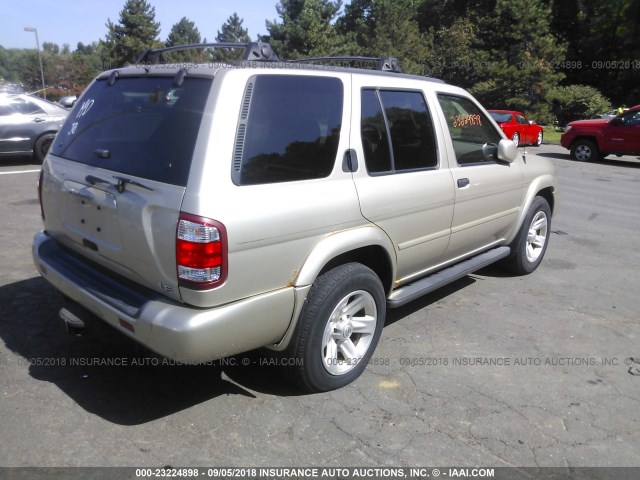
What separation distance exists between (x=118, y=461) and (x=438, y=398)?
6.02ft

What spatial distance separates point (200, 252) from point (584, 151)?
54.9ft

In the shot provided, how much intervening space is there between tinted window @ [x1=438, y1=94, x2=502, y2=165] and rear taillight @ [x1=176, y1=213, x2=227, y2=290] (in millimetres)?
2349

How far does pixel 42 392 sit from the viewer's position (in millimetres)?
3230

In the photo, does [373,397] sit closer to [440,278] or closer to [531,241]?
[440,278]

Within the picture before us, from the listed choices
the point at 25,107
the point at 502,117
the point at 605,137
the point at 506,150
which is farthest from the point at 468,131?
the point at 502,117

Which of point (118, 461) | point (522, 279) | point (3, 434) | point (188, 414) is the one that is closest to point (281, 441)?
point (188, 414)

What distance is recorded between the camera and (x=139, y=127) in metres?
3.06

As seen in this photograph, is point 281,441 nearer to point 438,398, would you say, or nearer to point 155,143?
point 438,398

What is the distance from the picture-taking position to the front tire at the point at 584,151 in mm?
16453

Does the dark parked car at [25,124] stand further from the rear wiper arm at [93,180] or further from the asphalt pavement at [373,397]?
the rear wiper arm at [93,180]

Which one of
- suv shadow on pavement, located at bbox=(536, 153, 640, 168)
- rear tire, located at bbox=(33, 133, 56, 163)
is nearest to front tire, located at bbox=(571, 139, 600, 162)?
suv shadow on pavement, located at bbox=(536, 153, 640, 168)

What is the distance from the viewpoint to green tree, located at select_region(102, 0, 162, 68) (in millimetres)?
51938

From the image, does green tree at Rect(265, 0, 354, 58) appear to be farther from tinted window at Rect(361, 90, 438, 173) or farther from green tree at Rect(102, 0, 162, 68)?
tinted window at Rect(361, 90, 438, 173)

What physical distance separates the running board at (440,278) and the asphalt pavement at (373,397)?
1.29 ft
